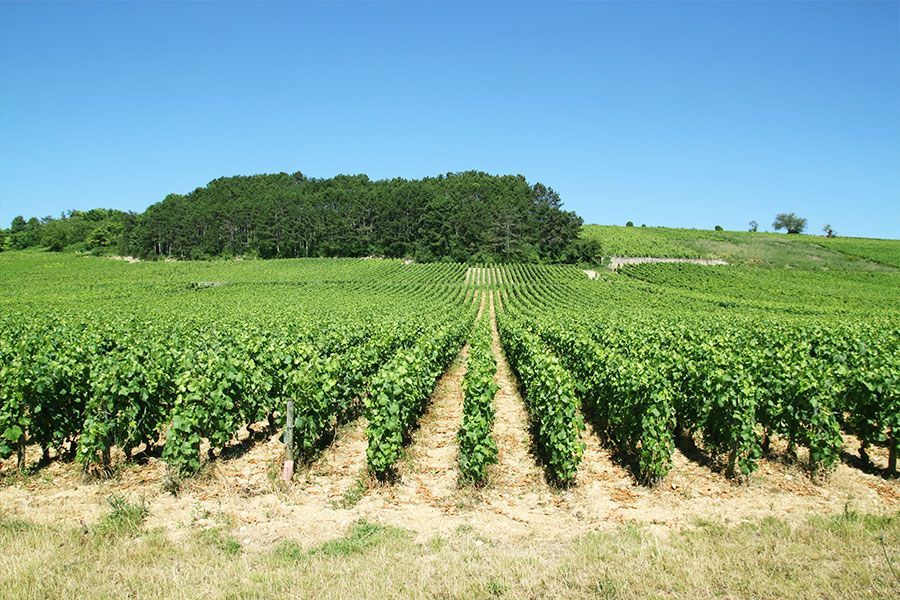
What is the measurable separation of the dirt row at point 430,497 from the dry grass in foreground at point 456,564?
1.40ft

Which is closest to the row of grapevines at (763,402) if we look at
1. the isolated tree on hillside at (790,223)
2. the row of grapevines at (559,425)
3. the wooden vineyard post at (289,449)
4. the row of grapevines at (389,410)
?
the row of grapevines at (559,425)

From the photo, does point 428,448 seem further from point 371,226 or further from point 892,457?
point 371,226

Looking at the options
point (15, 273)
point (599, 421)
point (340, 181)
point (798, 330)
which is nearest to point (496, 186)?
point (340, 181)

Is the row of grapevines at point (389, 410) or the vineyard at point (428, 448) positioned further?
the row of grapevines at point (389, 410)

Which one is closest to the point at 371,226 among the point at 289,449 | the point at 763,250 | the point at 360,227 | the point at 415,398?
the point at 360,227

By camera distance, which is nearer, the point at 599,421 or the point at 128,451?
the point at 128,451

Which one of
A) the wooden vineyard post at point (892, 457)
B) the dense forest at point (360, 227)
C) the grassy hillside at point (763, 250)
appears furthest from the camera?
the dense forest at point (360, 227)

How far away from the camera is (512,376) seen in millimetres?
17844

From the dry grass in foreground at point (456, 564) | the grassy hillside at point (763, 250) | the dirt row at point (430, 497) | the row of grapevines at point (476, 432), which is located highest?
the grassy hillside at point (763, 250)

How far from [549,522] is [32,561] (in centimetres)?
647

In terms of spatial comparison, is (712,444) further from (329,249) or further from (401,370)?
(329,249)

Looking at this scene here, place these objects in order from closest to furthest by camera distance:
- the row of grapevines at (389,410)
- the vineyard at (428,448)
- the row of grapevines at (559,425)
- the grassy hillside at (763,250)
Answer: the vineyard at (428,448)
the row of grapevines at (559,425)
the row of grapevines at (389,410)
the grassy hillside at (763,250)

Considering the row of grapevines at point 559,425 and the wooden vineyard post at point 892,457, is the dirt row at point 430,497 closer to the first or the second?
the wooden vineyard post at point 892,457

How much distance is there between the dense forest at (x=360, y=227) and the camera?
91.3 meters
